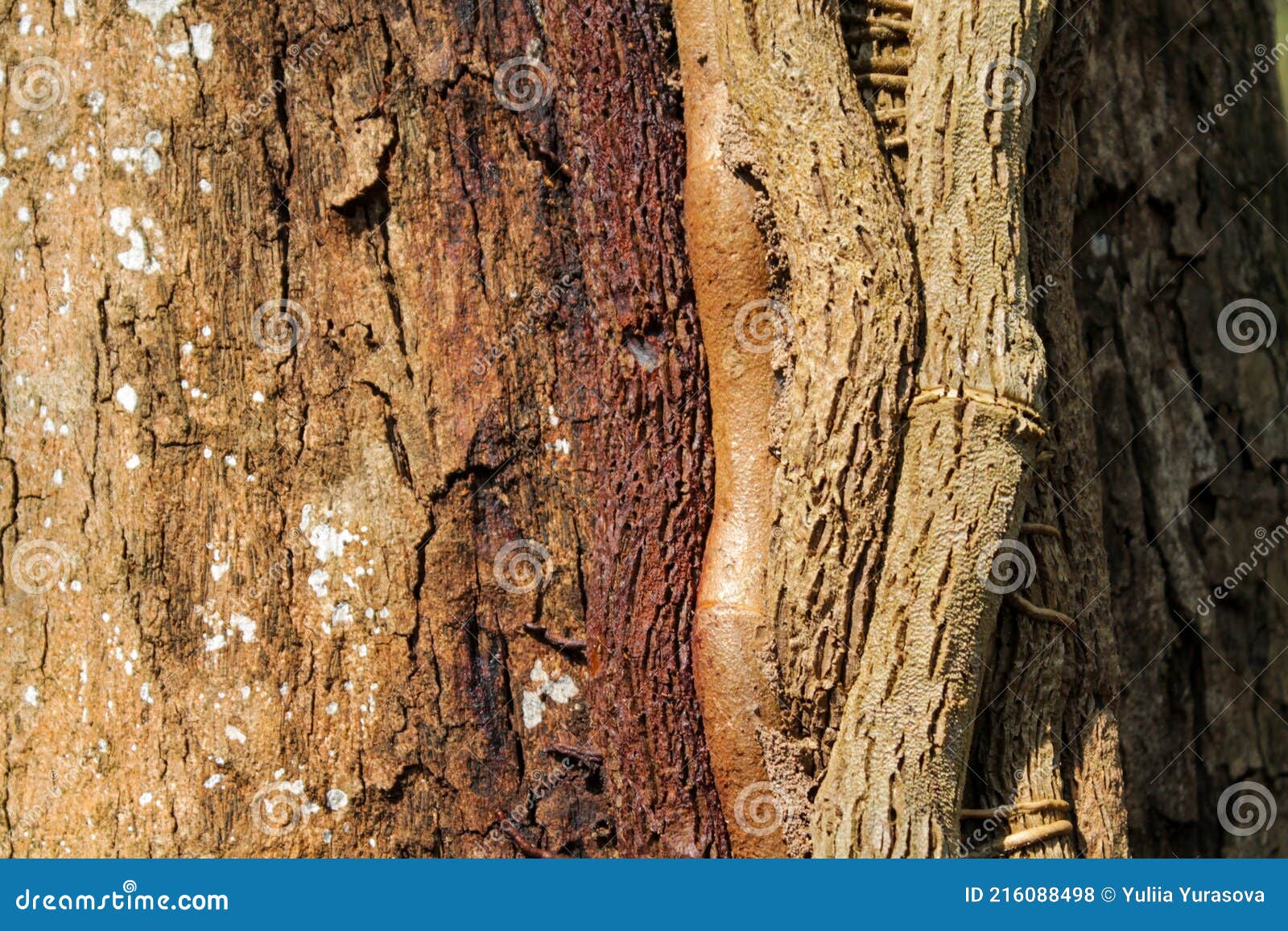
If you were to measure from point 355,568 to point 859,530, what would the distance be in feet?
2.43

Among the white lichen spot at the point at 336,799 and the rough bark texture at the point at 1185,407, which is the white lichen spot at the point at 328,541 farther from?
the rough bark texture at the point at 1185,407

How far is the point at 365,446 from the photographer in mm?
1673

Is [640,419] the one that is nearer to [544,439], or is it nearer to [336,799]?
[544,439]

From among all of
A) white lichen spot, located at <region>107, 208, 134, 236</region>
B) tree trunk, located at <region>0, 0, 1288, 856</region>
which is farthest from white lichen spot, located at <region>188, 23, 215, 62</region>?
white lichen spot, located at <region>107, 208, 134, 236</region>

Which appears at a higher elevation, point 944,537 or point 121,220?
point 121,220

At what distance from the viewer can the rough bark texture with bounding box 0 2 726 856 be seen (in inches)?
64.9

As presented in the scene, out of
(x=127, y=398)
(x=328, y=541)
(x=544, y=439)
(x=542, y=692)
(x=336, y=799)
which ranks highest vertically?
(x=127, y=398)

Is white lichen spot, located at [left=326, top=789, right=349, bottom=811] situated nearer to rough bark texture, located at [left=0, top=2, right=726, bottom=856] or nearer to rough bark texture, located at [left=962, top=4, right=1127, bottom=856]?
rough bark texture, located at [left=0, top=2, right=726, bottom=856]

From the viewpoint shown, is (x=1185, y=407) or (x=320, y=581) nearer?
(x=320, y=581)

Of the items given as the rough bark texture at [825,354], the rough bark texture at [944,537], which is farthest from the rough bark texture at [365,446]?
the rough bark texture at [944,537]

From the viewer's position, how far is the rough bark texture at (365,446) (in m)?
1.65

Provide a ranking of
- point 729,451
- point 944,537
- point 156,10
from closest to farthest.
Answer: point 944,537
point 729,451
point 156,10

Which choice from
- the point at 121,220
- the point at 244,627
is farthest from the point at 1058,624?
the point at 121,220

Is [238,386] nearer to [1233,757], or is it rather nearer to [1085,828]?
[1085,828]
